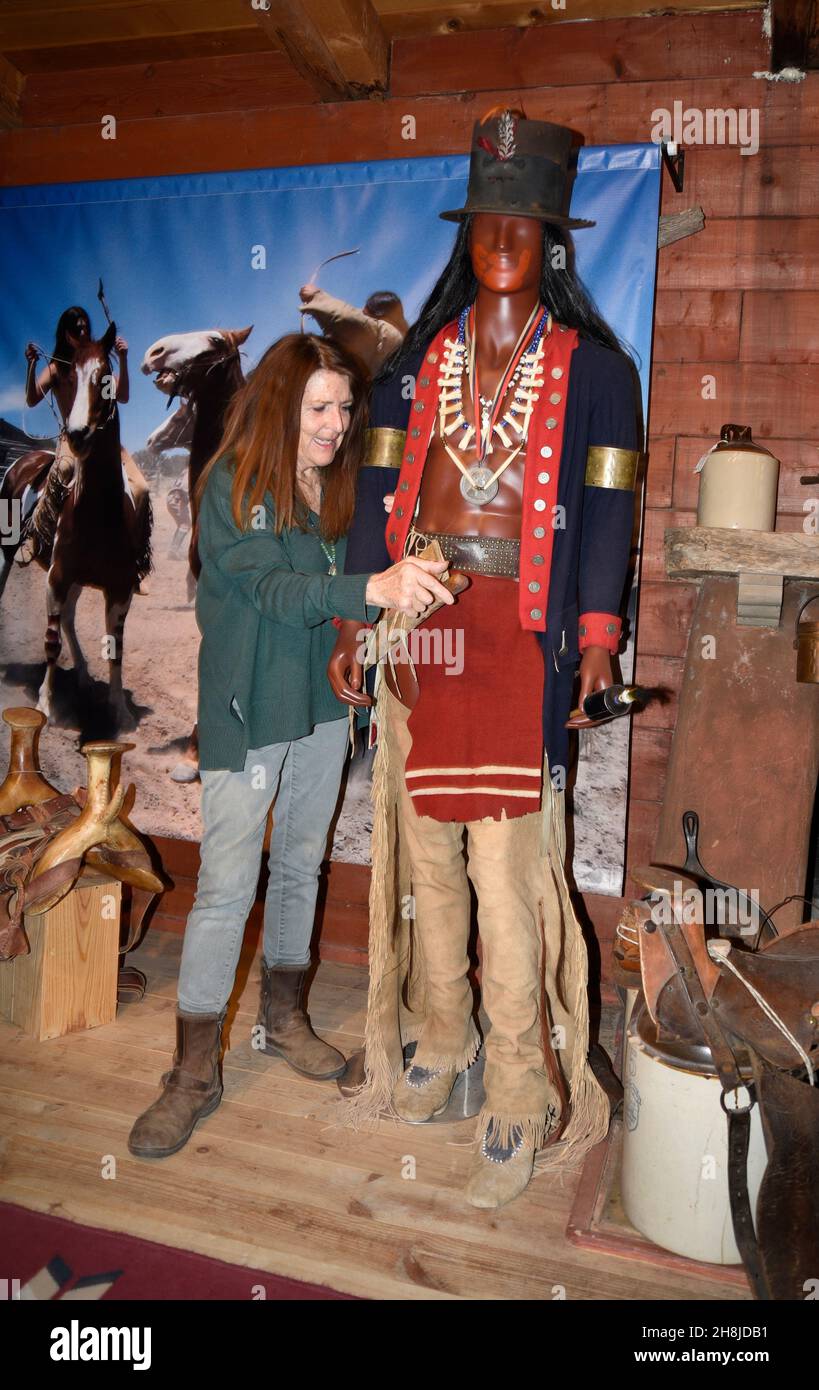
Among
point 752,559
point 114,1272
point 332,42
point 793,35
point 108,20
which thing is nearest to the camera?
point 114,1272

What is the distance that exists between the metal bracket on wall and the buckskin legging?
68.5 inches

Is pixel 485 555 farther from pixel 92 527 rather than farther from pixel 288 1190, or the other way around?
pixel 92 527

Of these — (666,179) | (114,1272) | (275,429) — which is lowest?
(114,1272)

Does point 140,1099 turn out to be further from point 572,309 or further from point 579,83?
point 579,83

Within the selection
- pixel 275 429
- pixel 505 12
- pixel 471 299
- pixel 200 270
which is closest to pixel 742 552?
pixel 471 299

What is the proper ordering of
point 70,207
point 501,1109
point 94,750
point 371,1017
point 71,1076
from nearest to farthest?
point 501,1109 → point 371,1017 → point 71,1076 → point 94,750 → point 70,207

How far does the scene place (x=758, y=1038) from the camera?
1.79 meters

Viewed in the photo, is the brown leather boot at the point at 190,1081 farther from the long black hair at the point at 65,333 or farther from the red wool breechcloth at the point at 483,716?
the long black hair at the point at 65,333

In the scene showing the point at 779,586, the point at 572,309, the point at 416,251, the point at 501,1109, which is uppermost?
the point at 416,251

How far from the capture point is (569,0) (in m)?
2.75

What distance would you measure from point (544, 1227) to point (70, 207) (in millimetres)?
3295

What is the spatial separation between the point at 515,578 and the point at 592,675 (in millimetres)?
262

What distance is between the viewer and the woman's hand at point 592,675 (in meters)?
2.03
